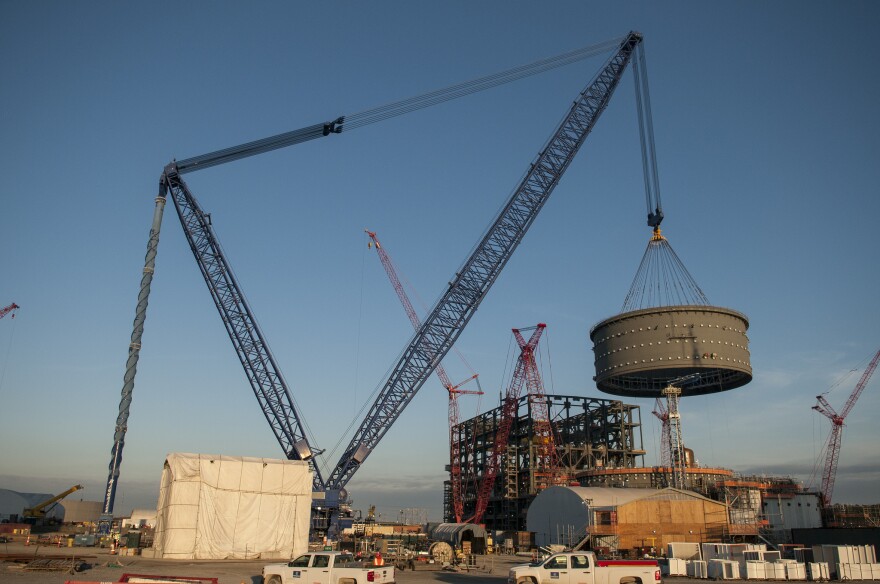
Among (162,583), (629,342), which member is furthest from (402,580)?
(629,342)

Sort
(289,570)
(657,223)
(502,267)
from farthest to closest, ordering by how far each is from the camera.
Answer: (502,267) → (657,223) → (289,570)

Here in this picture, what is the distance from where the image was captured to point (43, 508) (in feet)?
414

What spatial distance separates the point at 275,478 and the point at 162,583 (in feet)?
106

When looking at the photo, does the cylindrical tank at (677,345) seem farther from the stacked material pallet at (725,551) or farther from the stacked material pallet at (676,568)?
the stacked material pallet at (676,568)

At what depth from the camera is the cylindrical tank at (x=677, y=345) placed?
69.8m

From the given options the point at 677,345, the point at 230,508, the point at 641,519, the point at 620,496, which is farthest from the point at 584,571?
the point at 677,345

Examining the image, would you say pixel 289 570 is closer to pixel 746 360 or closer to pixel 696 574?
pixel 696 574

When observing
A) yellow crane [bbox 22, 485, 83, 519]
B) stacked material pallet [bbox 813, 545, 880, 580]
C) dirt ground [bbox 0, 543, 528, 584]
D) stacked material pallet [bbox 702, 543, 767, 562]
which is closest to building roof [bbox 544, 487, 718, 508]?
stacked material pallet [bbox 702, 543, 767, 562]

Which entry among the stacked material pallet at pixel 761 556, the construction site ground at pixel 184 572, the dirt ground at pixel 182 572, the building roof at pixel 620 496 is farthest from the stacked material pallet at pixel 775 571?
the building roof at pixel 620 496

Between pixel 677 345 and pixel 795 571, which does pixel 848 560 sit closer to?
pixel 795 571

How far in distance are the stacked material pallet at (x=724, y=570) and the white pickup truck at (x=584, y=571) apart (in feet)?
46.9

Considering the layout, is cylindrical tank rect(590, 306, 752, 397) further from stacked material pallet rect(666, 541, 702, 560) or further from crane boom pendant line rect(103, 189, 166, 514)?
crane boom pendant line rect(103, 189, 166, 514)

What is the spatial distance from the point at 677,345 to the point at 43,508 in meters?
122

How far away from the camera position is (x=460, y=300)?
274 ft
